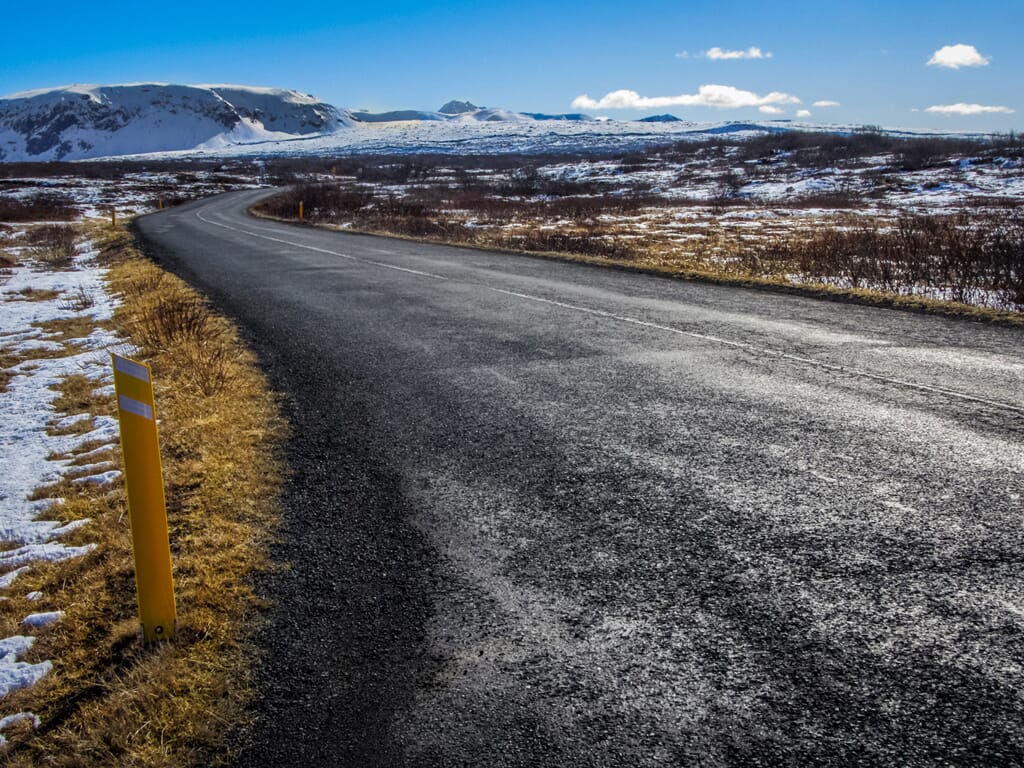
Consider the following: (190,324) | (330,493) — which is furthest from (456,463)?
(190,324)

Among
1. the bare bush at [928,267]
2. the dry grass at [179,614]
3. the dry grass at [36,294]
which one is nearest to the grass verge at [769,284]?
the bare bush at [928,267]

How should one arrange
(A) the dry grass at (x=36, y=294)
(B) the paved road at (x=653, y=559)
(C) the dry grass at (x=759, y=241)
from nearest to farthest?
(B) the paved road at (x=653, y=559)
(C) the dry grass at (x=759, y=241)
(A) the dry grass at (x=36, y=294)

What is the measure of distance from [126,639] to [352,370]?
15.1 ft

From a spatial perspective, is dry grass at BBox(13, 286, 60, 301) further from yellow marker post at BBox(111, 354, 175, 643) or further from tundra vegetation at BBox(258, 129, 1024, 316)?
yellow marker post at BBox(111, 354, 175, 643)

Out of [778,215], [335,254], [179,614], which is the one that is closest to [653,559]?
[179,614]

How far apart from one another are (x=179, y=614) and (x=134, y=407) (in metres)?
1.05

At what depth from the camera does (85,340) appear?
986cm

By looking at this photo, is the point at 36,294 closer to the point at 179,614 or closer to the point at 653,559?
the point at 179,614

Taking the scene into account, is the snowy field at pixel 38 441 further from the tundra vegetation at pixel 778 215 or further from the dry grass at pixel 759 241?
the tundra vegetation at pixel 778 215

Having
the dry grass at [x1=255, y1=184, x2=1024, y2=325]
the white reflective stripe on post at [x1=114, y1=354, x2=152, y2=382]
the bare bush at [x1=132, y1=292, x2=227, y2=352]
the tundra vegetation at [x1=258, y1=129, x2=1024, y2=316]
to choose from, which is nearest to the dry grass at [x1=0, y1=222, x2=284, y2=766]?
the white reflective stripe on post at [x1=114, y1=354, x2=152, y2=382]

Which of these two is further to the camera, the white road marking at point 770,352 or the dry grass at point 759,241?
the dry grass at point 759,241

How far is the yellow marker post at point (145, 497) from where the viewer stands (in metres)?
2.63

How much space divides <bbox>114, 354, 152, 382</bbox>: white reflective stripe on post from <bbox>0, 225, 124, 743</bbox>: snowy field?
132 centimetres

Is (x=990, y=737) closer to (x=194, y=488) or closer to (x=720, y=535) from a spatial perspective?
(x=720, y=535)
